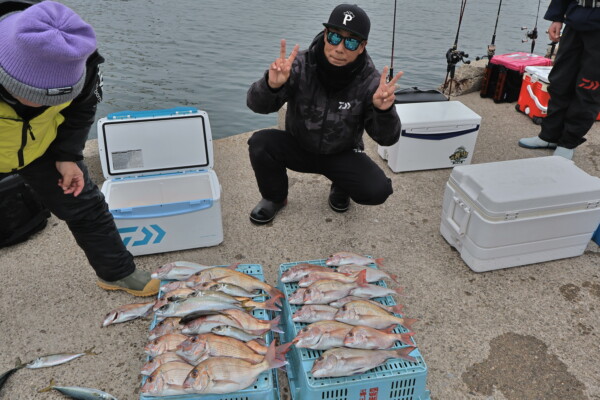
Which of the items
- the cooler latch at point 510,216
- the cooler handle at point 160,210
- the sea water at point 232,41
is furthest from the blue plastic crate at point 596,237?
the sea water at point 232,41

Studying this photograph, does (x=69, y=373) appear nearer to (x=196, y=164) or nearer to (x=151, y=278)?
(x=151, y=278)

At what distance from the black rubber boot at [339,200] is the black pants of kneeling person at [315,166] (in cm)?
17

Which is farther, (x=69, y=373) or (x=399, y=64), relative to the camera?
(x=399, y=64)

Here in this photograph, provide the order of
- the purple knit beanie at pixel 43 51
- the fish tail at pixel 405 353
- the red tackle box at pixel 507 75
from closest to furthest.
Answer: the purple knit beanie at pixel 43 51 < the fish tail at pixel 405 353 < the red tackle box at pixel 507 75

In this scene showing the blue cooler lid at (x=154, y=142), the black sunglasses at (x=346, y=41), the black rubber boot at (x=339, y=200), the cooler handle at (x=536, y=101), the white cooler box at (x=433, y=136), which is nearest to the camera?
the black sunglasses at (x=346, y=41)

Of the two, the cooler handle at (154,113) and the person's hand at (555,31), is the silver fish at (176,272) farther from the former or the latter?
the person's hand at (555,31)

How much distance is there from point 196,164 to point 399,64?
383 inches

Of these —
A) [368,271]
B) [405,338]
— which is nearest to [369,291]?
[368,271]

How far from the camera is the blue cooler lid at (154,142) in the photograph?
3146 mm

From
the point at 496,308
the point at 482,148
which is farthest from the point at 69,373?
the point at 482,148

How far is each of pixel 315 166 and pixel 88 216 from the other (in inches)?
63.5

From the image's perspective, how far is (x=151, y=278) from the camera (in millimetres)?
2723

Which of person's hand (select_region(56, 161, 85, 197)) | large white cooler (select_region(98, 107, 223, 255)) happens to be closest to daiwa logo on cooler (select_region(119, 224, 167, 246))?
large white cooler (select_region(98, 107, 223, 255))

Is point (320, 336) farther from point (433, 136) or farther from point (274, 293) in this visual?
point (433, 136)
